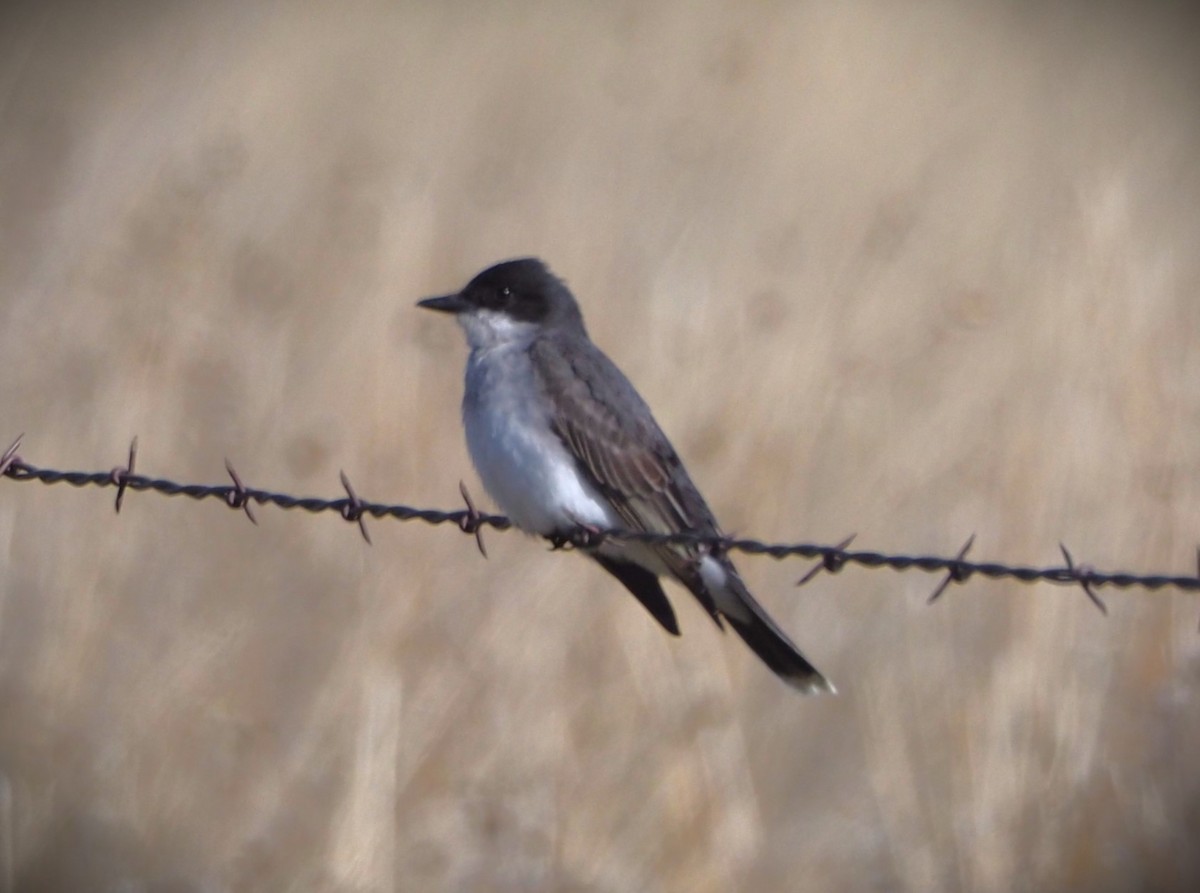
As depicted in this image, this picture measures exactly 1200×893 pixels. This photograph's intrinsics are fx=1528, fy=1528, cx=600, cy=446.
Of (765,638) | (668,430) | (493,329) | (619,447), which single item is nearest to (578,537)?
(619,447)

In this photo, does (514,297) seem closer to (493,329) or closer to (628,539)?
(493,329)

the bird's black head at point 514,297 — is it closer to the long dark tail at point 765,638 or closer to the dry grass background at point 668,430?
the dry grass background at point 668,430

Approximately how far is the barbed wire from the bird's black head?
38.9 inches

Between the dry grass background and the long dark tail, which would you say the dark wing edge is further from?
the dry grass background

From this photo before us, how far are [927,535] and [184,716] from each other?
304 centimetres

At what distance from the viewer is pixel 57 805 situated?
5.55m

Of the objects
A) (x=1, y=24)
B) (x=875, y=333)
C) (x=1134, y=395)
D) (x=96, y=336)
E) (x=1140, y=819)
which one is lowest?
(x=1140, y=819)

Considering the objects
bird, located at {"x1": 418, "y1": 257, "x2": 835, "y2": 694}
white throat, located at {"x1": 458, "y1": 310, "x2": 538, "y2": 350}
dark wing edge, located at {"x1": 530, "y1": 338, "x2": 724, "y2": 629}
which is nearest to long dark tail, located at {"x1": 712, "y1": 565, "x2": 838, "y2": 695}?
bird, located at {"x1": 418, "y1": 257, "x2": 835, "y2": 694}

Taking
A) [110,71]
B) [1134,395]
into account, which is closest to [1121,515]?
[1134,395]

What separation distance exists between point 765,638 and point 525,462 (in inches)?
35.7

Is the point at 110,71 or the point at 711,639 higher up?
the point at 110,71

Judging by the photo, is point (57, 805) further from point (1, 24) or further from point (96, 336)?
point (1, 24)

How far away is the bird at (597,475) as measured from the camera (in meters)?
4.61

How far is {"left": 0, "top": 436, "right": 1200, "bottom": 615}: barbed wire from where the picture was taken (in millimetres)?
2941
